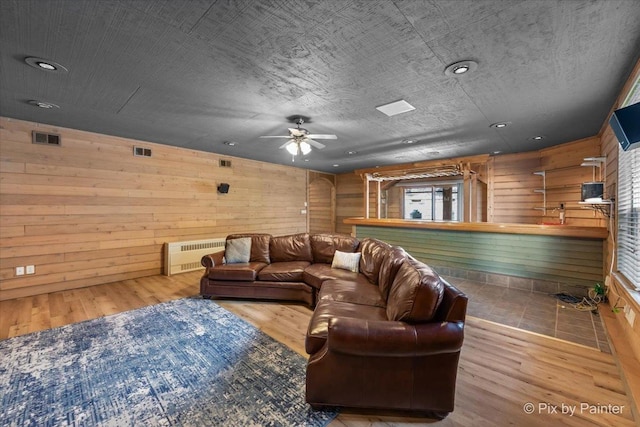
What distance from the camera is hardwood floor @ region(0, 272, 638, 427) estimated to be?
1.69m

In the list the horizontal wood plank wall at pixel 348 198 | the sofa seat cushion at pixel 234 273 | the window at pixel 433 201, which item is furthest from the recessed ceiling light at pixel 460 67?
the horizontal wood plank wall at pixel 348 198

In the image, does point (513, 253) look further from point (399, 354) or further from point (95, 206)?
point (95, 206)

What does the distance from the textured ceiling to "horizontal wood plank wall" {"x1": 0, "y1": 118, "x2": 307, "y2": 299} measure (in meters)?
0.59

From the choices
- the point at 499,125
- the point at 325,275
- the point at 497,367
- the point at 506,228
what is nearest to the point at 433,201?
the point at 506,228

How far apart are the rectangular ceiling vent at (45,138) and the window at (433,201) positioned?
8138 millimetres

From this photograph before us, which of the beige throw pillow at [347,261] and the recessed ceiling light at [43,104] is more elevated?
the recessed ceiling light at [43,104]

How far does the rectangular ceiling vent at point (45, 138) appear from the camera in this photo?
375 cm

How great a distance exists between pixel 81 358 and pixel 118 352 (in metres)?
0.27

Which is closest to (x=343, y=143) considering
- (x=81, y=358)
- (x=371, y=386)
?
(x=371, y=386)

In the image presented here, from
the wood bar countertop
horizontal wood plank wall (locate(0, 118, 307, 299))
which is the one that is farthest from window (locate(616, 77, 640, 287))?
horizontal wood plank wall (locate(0, 118, 307, 299))

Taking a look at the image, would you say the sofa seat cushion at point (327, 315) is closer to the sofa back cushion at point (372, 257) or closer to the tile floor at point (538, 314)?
the sofa back cushion at point (372, 257)

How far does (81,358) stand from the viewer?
230cm

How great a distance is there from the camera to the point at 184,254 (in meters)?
5.09

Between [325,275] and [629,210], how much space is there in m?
3.14
